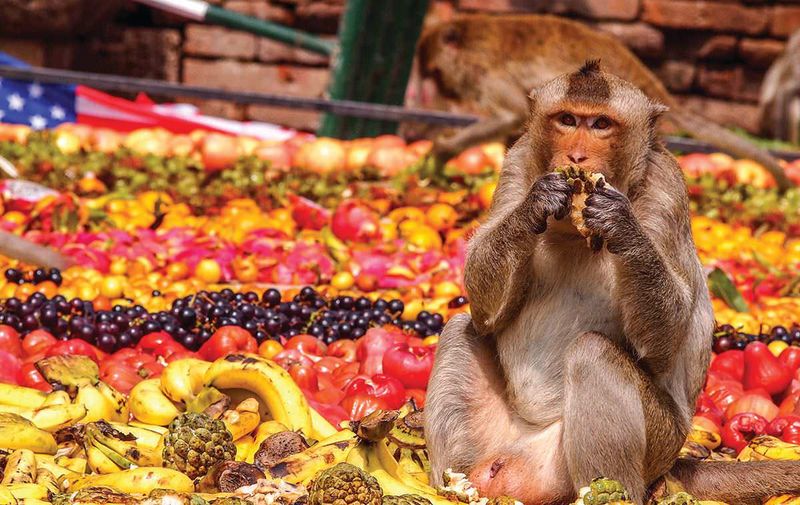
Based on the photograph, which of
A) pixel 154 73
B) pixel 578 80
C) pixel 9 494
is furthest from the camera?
pixel 154 73

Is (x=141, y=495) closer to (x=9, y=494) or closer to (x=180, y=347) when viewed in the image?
(x=9, y=494)

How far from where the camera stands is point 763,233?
271 inches

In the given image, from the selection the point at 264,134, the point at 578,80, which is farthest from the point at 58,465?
the point at 264,134

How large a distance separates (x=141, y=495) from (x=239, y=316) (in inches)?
71.8

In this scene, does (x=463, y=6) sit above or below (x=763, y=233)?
above

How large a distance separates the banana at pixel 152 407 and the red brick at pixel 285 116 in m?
9.61

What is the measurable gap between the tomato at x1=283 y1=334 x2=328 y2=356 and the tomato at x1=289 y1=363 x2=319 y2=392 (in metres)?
0.46

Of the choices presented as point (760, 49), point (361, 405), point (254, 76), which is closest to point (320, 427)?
point (361, 405)

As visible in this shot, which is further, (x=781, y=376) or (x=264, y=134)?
(x=264, y=134)

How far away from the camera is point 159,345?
14.5 ft

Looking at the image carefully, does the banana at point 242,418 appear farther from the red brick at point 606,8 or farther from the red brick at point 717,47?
the red brick at point 717,47

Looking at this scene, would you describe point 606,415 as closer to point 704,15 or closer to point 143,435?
point 143,435

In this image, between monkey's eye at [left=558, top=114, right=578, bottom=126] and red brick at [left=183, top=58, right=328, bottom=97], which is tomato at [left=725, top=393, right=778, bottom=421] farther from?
red brick at [left=183, top=58, right=328, bottom=97]

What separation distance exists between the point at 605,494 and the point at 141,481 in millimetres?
1254
